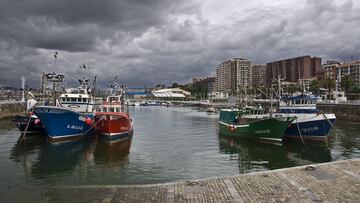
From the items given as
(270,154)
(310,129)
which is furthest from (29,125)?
(310,129)

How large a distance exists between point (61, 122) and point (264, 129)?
2132cm

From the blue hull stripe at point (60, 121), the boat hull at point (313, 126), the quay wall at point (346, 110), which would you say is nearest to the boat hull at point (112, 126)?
the blue hull stripe at point (60, 121)

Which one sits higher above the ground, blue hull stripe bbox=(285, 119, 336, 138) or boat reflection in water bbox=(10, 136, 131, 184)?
blue hull stripe bbox=(285, 119, 336, 138)

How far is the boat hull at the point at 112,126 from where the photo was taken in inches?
1443

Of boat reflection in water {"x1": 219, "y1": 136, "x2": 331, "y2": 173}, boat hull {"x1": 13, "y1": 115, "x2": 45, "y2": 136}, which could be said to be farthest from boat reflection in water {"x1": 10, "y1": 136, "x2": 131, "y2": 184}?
boat reflection in water {"x1": 219, "y1": 136, "x2": 331, "y2": 173}

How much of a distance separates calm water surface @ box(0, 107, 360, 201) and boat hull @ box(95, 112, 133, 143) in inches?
65.1

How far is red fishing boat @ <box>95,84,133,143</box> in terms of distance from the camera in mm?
36750

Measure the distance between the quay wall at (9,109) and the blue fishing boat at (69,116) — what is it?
3552cm

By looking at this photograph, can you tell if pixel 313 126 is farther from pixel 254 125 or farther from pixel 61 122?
pixel 61 122

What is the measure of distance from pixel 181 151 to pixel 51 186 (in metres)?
15.2

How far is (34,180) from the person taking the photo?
20281mm

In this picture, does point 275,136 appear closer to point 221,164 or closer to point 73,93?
point 221,164

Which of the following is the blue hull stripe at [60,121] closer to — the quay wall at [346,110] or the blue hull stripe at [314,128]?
the blue hull stripe at [314,128]

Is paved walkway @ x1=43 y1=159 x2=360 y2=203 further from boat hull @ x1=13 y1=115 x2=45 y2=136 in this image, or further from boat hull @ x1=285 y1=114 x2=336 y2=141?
boat hull @ x1=13 y1=115 x2=45 y2=136
